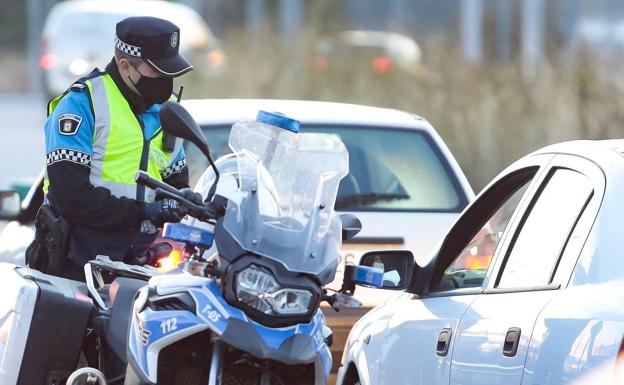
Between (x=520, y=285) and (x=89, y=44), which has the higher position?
(x=520, y=285)

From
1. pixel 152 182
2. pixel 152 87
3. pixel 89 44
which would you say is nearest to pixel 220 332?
pixel 152 182

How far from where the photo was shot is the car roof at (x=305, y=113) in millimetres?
8711

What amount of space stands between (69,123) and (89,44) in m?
23.7

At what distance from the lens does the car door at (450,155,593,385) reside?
4.79 metres

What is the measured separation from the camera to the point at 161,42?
6.38 m

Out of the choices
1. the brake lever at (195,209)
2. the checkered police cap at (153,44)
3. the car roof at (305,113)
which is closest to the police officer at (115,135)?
the checkered police cap at (153,44)

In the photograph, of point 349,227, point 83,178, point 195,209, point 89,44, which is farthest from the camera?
point 89,44

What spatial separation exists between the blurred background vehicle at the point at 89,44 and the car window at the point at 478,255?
886 inches

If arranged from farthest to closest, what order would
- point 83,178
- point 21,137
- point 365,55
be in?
1. point 21,137
2. point 365,55
3. point 83,178

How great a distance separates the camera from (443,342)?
17.7 ft

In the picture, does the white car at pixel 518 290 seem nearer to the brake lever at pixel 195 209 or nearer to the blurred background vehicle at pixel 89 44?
the brake lever at pixel 195 209

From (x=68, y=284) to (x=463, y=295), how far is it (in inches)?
53.6

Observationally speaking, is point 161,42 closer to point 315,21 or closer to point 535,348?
point 535,348

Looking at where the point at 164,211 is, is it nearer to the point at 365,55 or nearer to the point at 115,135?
the point at 115,135
